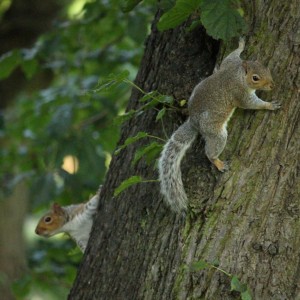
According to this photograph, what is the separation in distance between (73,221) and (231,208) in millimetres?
1876

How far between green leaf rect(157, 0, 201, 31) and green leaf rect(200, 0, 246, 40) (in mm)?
40

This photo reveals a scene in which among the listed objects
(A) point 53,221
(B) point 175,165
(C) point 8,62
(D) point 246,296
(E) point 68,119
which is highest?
(B) point 175,165

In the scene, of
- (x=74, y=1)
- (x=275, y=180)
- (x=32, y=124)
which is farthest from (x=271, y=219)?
(x=74, y=1)

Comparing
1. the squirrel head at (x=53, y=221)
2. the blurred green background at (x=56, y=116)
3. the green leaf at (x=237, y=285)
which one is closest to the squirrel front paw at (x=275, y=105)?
the green leaf at (x=237, y=285)

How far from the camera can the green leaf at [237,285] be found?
1891 millimetres

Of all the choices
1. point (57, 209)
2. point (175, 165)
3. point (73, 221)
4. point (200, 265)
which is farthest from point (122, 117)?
point (57, 209)

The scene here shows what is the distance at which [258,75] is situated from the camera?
6.64 ft

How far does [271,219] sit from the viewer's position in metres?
1.97

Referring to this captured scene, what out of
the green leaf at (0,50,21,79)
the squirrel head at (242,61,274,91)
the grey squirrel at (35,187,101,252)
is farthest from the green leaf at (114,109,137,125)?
the green leaf at (0,50,21,79)

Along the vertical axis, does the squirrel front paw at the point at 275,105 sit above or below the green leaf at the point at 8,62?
above

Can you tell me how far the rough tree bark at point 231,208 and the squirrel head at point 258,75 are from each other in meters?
0.03

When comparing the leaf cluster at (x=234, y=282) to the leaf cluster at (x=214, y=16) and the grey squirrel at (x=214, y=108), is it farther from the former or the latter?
the leaf cluster at (x=214, y=16)

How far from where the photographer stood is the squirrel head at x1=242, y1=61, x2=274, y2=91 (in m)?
2.04

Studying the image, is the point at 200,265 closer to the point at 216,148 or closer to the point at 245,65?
the point at 216,148
